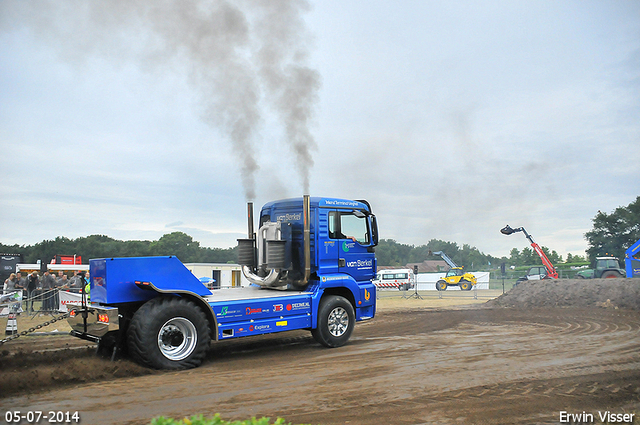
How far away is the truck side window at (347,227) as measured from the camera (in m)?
9.89

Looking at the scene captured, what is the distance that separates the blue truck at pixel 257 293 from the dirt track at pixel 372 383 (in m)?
0.46

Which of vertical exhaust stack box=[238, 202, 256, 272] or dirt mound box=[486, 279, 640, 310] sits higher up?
vertical exhaust stack box=[238, 202, 256, 272]

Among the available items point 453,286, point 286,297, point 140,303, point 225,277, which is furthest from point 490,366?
point 453,286

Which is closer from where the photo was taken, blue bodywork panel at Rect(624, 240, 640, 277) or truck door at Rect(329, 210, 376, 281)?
truck door at Rect(329, 210, 376, 281)

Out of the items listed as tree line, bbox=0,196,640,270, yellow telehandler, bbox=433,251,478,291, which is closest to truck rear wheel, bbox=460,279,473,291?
yellow telehandler, bbox=433,251,478,291

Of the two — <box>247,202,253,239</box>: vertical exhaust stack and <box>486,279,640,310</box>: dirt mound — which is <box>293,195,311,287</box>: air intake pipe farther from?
<box>486,279,640,310</box>: dirt mound

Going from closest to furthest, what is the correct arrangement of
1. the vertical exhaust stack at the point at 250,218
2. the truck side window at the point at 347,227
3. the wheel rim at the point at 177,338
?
1. the wheel rim at the point at 177,338
2. the truck side window at the point at 347,227
3. the vertical exhaust stack at the point at 250,218

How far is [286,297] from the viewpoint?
8.87 meters

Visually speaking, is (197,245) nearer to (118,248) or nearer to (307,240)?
(118,248)

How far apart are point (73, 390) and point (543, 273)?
33221mm

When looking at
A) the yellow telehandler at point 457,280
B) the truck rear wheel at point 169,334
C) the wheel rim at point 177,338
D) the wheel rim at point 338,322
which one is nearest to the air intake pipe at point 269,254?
the wheel rim at point 338,322

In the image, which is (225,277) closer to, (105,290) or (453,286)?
(453,286)

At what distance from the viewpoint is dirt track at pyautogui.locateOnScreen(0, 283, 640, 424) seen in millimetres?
5152

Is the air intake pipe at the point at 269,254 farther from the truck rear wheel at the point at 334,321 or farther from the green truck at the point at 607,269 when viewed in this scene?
the green truck at the point at 607,269
